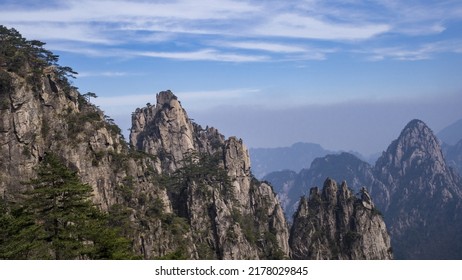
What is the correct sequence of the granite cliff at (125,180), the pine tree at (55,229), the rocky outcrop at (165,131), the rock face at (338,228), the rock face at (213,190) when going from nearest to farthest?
the pine tree at (55,229) < the granite cliff at (125,180) < the rock face at (213,190) < the rock face at (338,228) < the rocky outcrop at (165,131)

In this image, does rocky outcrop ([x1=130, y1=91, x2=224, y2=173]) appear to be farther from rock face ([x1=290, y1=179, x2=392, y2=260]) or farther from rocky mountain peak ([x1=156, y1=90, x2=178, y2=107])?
rock face ([x1=290, y1=179, x2=392, y2=260])

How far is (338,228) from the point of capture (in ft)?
313

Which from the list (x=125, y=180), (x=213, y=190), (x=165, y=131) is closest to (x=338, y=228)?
(x=213, y=190)

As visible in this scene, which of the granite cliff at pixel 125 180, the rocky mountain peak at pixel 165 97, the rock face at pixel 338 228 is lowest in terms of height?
the rock face at pixel 338 228

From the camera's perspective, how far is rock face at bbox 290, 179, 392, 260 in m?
91.9

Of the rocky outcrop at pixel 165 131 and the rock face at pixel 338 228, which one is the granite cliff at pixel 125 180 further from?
the rocky outcrop at pixel 165 131

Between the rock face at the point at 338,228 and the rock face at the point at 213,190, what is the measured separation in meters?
4.29

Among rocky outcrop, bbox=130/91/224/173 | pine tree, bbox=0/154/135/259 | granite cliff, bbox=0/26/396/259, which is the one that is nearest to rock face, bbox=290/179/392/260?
granite cliff, bbox=0/26/396/259

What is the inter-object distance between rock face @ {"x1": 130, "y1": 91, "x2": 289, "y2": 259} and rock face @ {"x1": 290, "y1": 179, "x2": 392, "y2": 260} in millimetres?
4293

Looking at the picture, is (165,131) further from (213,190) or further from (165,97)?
(213,190)

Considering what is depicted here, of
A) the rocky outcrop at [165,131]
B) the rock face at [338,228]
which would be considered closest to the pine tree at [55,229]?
the rock face at [338,228]

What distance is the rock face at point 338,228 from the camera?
91938 millimetres
